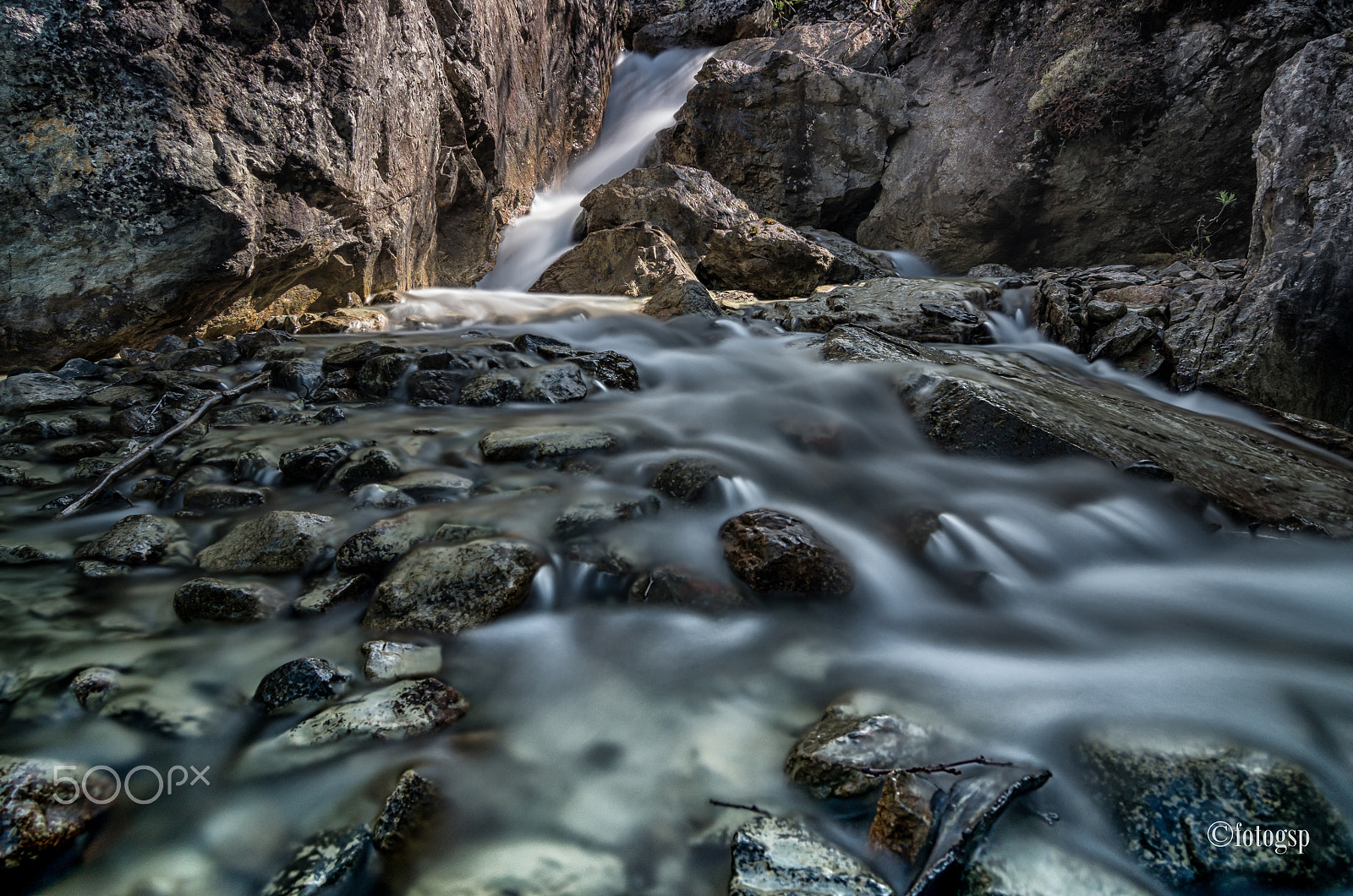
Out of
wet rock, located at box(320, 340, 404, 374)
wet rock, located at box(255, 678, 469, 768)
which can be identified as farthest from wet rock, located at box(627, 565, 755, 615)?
wet rock, located at box(320, 340, 404, 374)

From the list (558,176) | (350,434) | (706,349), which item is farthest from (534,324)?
(558,176)

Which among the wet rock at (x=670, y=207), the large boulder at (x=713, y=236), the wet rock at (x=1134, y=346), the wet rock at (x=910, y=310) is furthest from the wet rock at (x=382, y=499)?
the wet rock at (x=670, y=207)

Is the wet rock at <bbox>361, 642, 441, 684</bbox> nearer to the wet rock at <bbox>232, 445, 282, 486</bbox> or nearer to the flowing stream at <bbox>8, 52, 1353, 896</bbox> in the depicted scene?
the flowing stream at <bbox>8, 52, 1353, 896</bbox>

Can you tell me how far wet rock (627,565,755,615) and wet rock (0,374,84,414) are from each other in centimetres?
422

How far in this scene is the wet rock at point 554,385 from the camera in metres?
4.25

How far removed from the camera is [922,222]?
11.1 m

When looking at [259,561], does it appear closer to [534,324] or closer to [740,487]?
[740,487]

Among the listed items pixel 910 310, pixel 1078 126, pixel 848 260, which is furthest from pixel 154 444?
pixel 1078 126

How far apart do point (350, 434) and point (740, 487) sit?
225 centimetres

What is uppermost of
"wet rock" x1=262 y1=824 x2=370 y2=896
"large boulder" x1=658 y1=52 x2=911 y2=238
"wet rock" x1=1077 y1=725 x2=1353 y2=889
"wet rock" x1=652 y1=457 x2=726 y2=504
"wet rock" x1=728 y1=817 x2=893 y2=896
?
"large boulder" x1=658 y1=52 x2=911 y2=238

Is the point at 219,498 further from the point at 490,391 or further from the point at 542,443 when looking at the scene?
the point at 490,391

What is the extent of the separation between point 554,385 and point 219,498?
2132 millimetres

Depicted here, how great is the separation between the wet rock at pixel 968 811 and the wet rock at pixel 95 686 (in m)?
1.91

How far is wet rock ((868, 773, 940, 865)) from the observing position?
117cm
